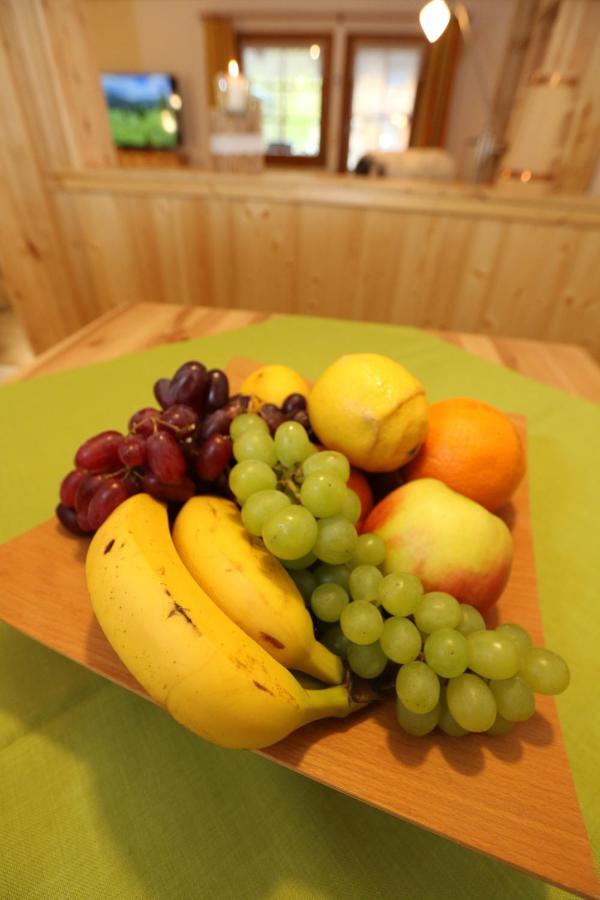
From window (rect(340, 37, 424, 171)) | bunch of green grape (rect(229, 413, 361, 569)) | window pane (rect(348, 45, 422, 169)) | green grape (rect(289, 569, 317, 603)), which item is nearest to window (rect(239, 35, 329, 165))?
window (rect(340, 37, 424, 171))

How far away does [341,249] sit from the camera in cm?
196

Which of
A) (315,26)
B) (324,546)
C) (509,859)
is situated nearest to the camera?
(509,859)

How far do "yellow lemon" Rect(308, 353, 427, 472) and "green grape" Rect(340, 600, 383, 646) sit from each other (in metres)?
0.19

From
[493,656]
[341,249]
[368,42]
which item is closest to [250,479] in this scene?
[493,656]

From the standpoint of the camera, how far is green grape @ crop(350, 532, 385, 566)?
407mm

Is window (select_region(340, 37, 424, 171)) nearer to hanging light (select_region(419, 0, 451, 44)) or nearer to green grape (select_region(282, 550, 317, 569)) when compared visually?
hanging light (select_region(419, 0, 451, 44))

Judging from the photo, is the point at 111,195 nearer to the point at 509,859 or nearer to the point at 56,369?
the point at 56,369

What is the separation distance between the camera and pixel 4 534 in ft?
1.87

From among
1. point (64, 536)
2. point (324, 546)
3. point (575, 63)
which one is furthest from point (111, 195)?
point (575, 63)

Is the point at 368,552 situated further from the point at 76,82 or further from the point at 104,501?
the point at 76,82

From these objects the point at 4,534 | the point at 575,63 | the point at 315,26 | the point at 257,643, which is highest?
the point at 315,26

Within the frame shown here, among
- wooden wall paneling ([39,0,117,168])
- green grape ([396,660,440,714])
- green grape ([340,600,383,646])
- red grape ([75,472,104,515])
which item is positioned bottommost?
green grape ([396,660,440,714])

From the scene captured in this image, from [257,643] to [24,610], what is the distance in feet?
0.73

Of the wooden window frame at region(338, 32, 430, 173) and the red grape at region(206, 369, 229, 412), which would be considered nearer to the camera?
the red grape at region(206, 369, 229, 412)
